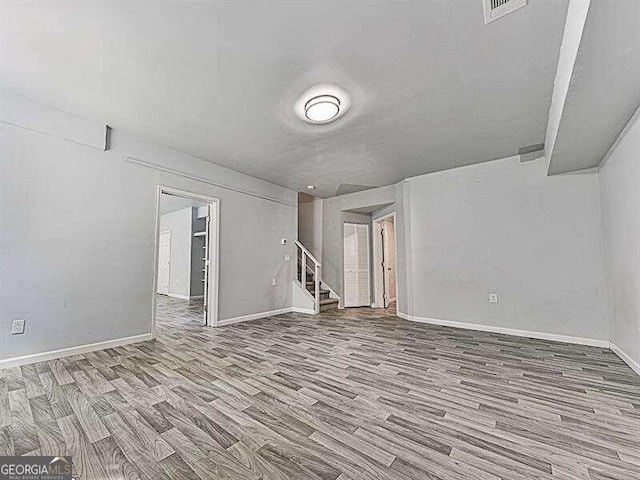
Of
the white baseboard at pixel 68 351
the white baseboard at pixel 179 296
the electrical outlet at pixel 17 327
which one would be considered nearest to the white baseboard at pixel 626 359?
the white baseboard at pixel 68 351

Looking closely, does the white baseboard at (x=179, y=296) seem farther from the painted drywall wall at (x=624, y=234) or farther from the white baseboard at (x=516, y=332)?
the painted drywall wall at (x=624, y=234)

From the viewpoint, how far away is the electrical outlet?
2.76 m

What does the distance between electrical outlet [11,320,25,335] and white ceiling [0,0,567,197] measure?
2.28m

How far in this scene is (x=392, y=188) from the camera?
5715 millimetres

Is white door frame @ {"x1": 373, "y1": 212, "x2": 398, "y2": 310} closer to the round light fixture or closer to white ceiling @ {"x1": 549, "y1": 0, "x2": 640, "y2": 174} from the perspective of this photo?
white ceiling @ {"x1": 549, "y1": 0, "x2": 640, "y2": 174}

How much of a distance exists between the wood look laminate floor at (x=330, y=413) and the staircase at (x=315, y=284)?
2.52 m

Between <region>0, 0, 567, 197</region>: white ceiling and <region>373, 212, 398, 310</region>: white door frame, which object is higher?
<region>0, 0, 567, 197</region>: white ceiling

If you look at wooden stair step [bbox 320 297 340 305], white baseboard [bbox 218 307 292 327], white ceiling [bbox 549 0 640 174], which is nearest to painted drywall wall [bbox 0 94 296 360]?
white baseboard [bbox 218 307 292 327]

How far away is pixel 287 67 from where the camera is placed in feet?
7.64

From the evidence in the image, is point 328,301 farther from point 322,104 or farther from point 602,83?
point 602,83

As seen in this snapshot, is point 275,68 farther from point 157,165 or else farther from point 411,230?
point 411,230

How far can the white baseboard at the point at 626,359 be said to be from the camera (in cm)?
264

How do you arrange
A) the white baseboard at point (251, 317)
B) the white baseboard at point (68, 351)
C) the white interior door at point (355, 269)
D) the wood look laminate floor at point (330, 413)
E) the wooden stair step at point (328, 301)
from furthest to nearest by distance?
the white interior door at point (355, 269)
the wooden stair step at point (328, 301)
the white baseboard at point (251, 317)
the white baseboard at point (68, 351)
the wood look laminate floor at point (330, 413)

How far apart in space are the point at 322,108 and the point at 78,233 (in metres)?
3.08
